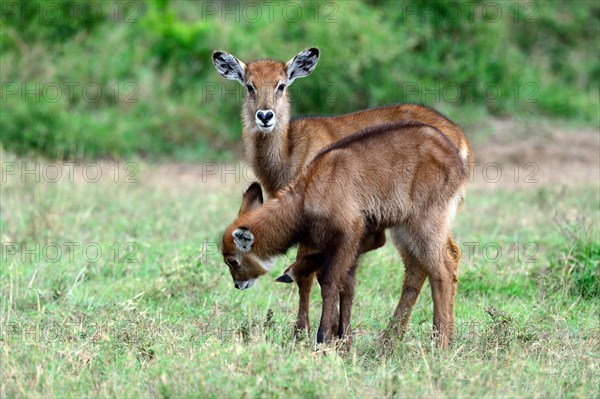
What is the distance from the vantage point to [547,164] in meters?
13.4

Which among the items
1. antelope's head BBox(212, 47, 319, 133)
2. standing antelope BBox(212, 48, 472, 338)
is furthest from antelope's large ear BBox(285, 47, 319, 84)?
standing antelope BBox(212, 48, 472, 338)

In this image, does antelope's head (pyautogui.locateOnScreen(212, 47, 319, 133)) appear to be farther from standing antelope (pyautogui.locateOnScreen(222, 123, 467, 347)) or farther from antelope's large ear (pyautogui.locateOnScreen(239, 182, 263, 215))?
standing antelope (pyautogui.locateOnScreen(222, 123, 467, 347))

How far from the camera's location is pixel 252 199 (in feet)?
23.1

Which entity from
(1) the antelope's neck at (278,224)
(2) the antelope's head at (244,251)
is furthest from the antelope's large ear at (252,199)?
(1) the antelope's neck at (278,224)

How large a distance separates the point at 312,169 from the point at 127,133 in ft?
26.2

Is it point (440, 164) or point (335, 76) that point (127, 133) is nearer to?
point (335, 76)

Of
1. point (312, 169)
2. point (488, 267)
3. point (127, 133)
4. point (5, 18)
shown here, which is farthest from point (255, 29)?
point (312, 169)

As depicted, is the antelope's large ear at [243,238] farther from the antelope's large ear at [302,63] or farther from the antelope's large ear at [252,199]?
the antelope's large ear at [302,63]

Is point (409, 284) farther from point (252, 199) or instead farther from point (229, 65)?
point (229, 65)

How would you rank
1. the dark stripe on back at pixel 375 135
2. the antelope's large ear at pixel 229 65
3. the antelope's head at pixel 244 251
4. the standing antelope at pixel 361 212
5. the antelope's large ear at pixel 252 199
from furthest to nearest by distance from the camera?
the antelope's large ear at pixel 229 65
the antelope's large ear at pixel 252 199
the dark stripe on back at pixel 375 135
the antelope's head at pixel 244 251
the standing antelope at pixel 361 212

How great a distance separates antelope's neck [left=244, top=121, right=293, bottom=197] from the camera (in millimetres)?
7805

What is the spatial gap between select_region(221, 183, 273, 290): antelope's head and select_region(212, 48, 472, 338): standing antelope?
75 centimetres

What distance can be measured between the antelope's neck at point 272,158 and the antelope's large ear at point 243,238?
1.16 meters

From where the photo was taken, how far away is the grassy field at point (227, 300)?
546 centimetres
